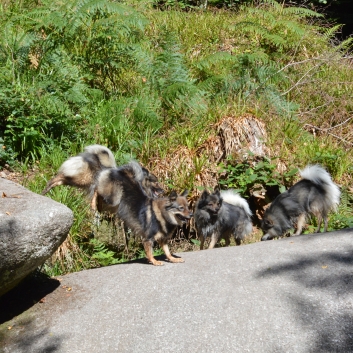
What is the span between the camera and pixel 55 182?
7.38 metres

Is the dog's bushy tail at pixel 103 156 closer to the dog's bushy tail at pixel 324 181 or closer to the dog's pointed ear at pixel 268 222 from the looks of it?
the dog's pointed ear at pixel 268 222

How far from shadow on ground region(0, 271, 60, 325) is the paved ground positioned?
0.03 metres

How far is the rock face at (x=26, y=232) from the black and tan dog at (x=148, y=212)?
149cm

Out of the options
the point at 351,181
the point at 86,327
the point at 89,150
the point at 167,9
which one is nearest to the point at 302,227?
the point at 351,181

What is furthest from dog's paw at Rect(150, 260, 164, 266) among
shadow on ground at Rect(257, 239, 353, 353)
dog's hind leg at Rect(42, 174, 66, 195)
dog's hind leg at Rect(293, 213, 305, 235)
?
dog's hind leg at Rect(293, 213, 305, 235)

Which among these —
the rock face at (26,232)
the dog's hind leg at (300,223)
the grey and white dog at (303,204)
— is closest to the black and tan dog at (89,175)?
the grey and white dog at (303,204)

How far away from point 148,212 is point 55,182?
1.80 m

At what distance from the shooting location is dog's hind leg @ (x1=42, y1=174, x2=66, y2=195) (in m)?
7.29

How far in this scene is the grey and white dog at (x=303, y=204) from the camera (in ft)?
25.0

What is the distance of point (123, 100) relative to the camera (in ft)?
30.6

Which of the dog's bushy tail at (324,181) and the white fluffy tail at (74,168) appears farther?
the dog's bushy tail at (324,181)

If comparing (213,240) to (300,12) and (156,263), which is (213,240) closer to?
(156,263)

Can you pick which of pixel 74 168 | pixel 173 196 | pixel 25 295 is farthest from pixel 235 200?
pixel 25 295

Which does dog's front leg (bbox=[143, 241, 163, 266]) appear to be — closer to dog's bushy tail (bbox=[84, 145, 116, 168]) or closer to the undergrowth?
the undergrowth
